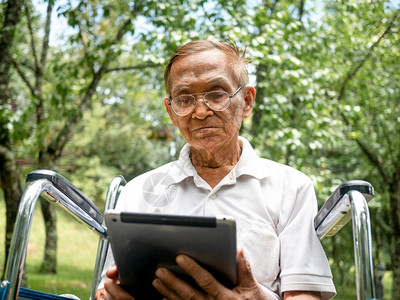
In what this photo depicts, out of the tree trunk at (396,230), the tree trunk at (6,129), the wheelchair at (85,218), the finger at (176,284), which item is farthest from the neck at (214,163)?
the tree trunk at (396,230)

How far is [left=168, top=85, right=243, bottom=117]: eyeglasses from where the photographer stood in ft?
5.47

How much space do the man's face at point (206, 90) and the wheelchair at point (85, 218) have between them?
0.47 metres

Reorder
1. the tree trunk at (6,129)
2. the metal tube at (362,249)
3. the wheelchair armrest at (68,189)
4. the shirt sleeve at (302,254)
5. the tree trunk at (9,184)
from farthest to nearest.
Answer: the tree trunk at (9,184) < the tree trunk at (6,129) < the shirt sleeve at (302,254) < the wheelchair armrest at (68,189) < the metal tube at (362,249)

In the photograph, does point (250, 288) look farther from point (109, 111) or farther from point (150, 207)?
point (109, 111)

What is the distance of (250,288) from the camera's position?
50.3 inches

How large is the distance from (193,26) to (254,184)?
369cm

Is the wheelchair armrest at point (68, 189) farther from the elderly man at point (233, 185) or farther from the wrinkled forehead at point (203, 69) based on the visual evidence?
the wrinkled forehead at point (203, 69)

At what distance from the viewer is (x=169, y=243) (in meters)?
1.18

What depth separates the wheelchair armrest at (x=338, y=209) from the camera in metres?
1.19

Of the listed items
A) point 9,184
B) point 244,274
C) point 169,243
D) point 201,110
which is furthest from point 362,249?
point 9,184

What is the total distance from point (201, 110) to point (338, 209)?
0.63 m

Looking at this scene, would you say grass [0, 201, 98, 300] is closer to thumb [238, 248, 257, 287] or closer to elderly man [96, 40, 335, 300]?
elderly man [96, 40, 335, 300]

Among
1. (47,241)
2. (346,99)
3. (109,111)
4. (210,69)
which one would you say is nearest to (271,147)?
(346,99)

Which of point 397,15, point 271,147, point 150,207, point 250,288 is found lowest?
point 250,288
